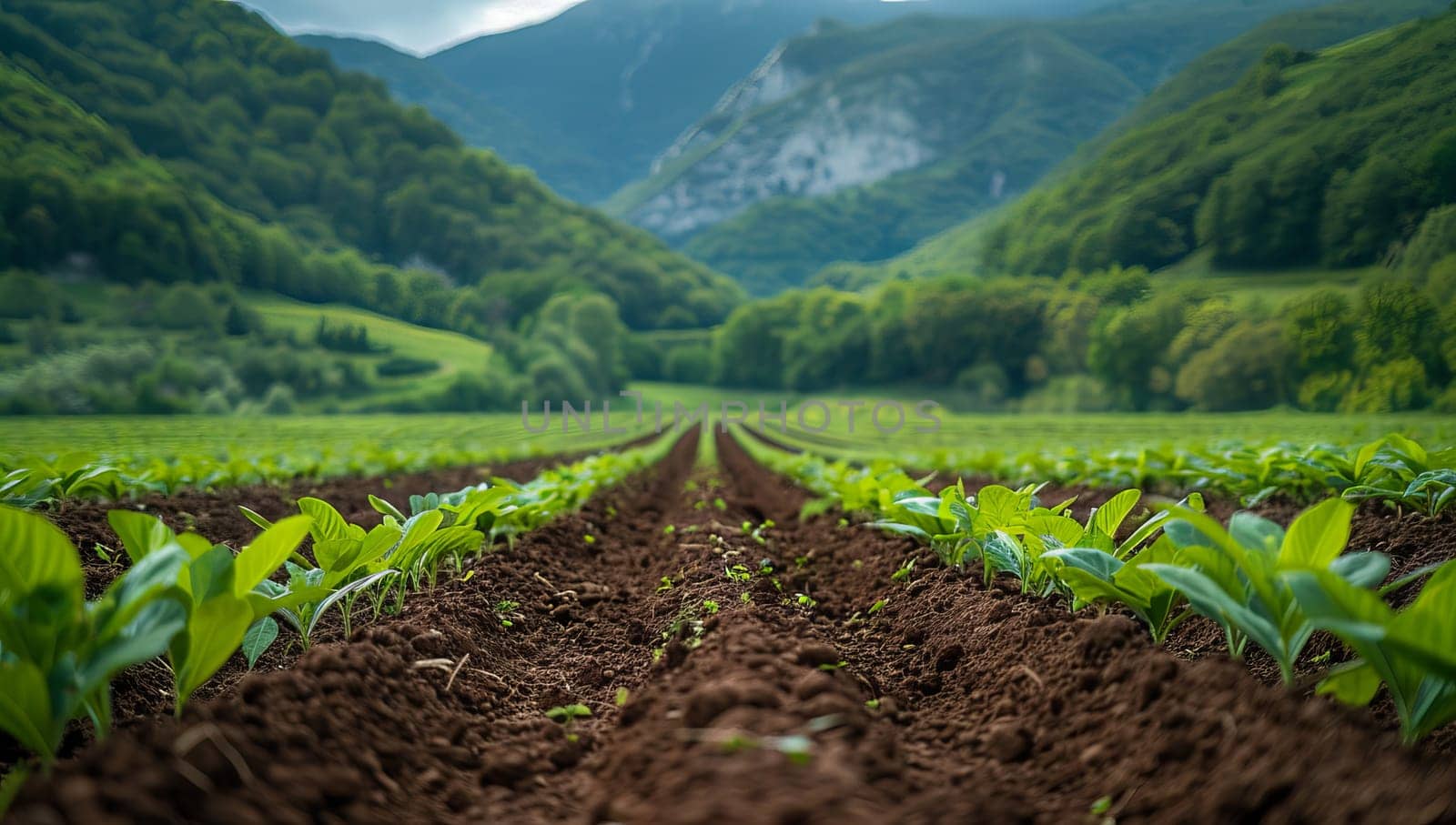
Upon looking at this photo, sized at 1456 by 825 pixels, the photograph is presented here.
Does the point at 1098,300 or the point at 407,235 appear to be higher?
the point at 407,235

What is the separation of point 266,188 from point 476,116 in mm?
90528

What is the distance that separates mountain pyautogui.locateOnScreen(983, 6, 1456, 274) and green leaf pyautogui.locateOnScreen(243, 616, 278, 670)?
1816 cm

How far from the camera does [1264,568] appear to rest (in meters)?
1.71

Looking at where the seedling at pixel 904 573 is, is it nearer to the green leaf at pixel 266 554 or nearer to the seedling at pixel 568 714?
the seedling at pixel 568 714

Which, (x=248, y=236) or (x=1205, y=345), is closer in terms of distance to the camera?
(x=1205, y=345)

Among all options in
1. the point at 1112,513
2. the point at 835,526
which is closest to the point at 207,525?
the point at 835,526

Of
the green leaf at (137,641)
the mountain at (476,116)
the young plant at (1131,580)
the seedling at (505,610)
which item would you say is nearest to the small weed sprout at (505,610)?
the seedling at (505,610)

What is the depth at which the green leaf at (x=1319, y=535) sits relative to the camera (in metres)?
1.71

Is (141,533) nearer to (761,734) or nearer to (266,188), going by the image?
(761,734)

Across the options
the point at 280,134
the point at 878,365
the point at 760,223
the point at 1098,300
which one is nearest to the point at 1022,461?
the point at 1098,300

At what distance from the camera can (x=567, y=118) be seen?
16838 cm

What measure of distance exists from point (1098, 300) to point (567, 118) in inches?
6712

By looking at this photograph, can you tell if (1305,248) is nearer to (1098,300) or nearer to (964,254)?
(1098,300)

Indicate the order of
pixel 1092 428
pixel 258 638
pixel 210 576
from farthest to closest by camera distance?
pixel 1092 428 < pixel 258 638 < pixel 210 576
